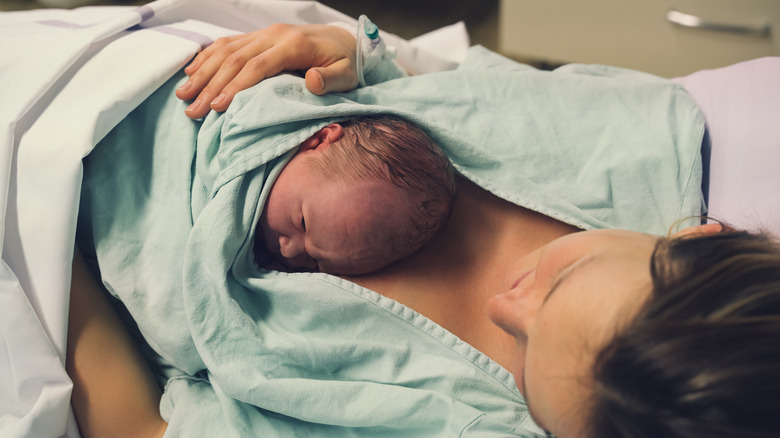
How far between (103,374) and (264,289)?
0.73 ft

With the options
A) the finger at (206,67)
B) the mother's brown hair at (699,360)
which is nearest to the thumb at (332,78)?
the finger at (206,67)

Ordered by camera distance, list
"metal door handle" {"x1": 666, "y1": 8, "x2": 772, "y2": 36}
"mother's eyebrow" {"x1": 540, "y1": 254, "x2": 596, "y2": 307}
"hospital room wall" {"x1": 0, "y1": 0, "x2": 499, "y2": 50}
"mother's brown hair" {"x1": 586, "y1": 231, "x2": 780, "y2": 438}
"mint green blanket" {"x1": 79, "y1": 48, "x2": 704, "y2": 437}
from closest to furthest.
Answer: "mother's brown hair" {"x1": 586, "y1": 231, "x2": 780, "y2": 438} < "mother's eyebrow" {"x1": 540, "y1": 254, "x2": 596, "y2": 307} < "mint green blanket" {"x1": 79, "y1": 48, "x2": 704, "y2": 437} < "metal door handle" {"x1": 666, "y1": 8, "x2": 772, "y2": 36} < "hospital room wall" {"x1": 0, "y1": 0, "x2": 499, "y2": 50}

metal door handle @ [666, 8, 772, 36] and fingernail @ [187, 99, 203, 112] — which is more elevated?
fingernail @ [187, 99, 203, 112]

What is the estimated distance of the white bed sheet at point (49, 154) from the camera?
0.68m

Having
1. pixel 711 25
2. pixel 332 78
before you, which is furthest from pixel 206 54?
pixel 711 25

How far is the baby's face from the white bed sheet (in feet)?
0.77

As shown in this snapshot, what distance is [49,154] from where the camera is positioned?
28.6 inches

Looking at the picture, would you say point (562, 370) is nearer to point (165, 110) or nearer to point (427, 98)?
point (427, 98)

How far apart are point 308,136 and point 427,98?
0.82 feet

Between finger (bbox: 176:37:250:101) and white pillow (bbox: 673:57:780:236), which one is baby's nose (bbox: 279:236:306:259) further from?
white pillow (bbox: 673:57:780:236)

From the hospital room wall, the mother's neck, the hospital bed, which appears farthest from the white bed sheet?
the hospital room wall

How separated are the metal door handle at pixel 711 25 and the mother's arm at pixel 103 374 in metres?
1.38

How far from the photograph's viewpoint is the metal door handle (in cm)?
132

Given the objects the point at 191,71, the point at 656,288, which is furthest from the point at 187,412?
the point at 656,288
